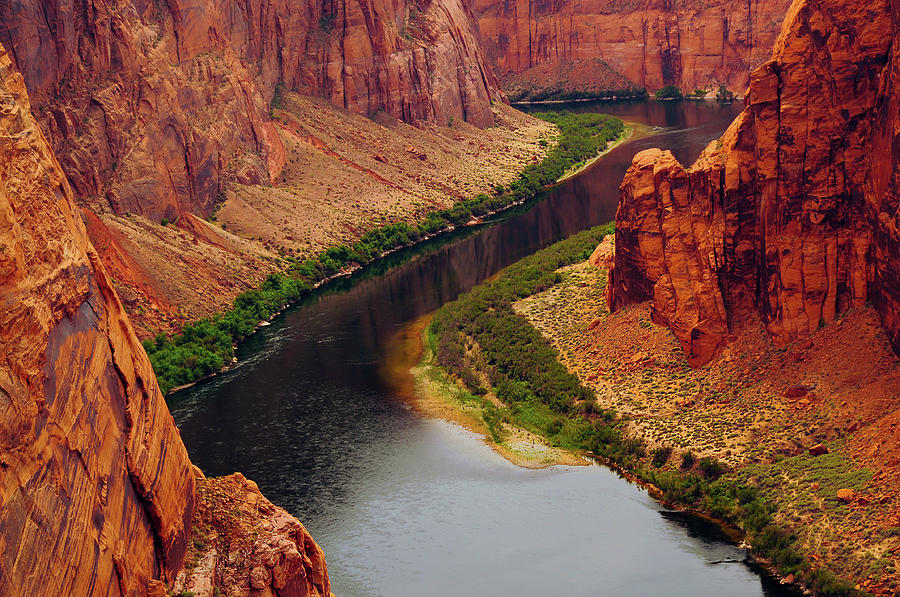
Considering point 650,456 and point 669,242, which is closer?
point 650,456

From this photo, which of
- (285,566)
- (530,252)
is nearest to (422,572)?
(285,566)

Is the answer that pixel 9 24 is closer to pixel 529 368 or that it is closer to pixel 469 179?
pixel 529 368

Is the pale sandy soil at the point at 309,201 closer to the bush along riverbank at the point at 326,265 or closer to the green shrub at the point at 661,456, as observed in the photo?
the bush along riverbank at the point at 326,265

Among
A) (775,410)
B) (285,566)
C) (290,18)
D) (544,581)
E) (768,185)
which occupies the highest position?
(290,18)

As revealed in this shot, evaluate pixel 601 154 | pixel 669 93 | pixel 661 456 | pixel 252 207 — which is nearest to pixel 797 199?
pixel 661 456

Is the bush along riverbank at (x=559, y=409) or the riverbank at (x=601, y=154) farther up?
the riverbank at (x=601, y=154)

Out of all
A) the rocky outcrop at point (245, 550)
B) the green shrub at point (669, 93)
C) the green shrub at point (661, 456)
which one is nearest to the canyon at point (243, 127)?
the green shrub at point (661, 456)

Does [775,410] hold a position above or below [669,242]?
below

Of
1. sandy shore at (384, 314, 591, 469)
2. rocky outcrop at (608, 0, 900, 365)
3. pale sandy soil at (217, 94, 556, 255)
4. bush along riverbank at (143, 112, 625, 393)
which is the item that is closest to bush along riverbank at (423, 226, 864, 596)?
sandy shore at (384, 314, 591, 469)
